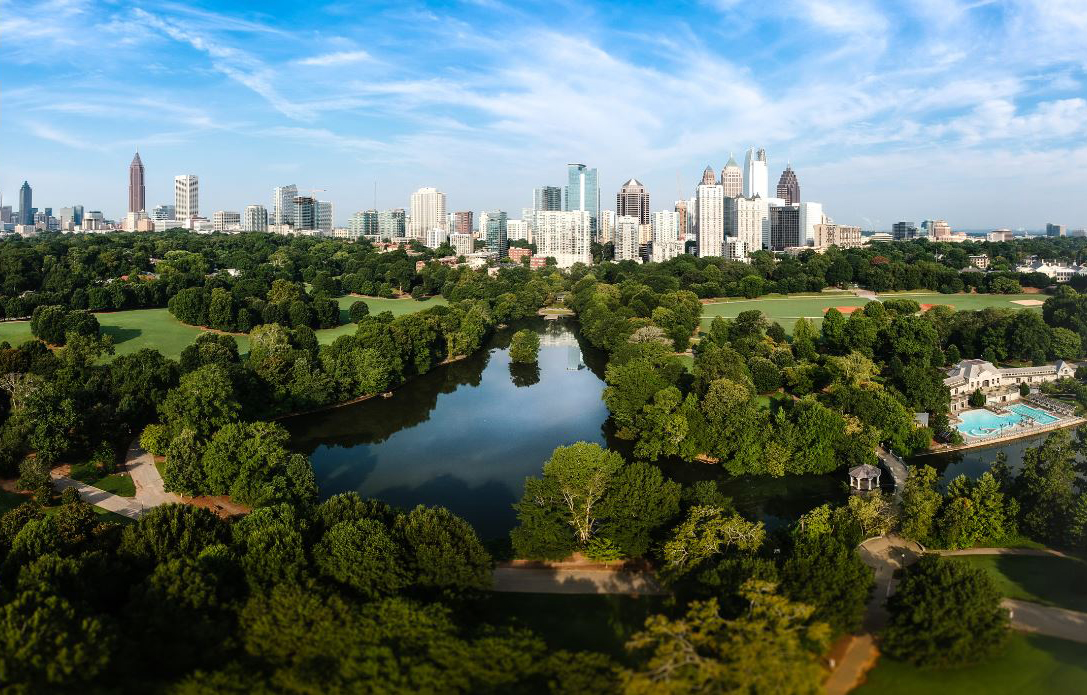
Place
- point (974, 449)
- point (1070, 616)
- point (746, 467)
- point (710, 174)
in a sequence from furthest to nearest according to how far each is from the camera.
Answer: point (710, 174)
point (974, 449)
point (746, 467)
point (1070, 616)

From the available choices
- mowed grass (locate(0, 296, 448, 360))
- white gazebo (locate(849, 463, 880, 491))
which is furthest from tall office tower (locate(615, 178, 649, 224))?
white gazebo (locate(849, 463, 880, 491))

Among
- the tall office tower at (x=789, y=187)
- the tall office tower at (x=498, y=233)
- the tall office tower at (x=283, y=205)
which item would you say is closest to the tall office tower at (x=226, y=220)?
the tall office tower at (x=283, y=205)

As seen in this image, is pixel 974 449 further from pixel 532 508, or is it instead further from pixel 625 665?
pixel 625 665

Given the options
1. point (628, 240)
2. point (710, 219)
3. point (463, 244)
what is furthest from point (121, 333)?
point (710, 219)

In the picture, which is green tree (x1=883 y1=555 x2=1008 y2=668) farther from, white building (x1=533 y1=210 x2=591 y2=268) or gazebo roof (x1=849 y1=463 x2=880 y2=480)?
white building (x1=533 y1=210 x2=591 y2=268)

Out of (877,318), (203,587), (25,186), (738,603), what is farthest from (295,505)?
(25,186)

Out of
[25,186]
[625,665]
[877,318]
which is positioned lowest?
[625,665]
